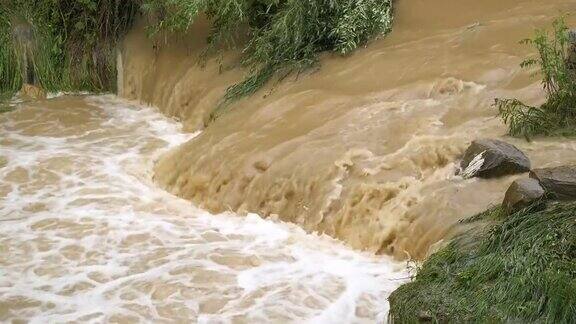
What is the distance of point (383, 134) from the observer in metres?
5.79

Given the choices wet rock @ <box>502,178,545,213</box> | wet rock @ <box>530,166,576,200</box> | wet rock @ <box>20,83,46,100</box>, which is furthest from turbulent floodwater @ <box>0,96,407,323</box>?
wet rock @ <box>20,83,46,100</box>

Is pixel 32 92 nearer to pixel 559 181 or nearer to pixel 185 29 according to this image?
pixel 185 29

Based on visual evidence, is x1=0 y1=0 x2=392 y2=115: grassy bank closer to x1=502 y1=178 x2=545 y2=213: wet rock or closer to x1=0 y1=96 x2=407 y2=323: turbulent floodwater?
x1=0 y1=96 x2=407 y2=323: turbulent floodwater

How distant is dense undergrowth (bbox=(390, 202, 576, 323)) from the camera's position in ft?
10.8

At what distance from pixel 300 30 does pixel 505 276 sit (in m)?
4.33

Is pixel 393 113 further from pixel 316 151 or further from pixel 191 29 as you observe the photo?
pixel 191 29

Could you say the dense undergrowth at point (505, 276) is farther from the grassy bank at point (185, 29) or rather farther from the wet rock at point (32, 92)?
the wet rock at point (32, 92)

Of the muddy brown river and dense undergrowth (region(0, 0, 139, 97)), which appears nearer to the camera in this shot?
the muddy brown river

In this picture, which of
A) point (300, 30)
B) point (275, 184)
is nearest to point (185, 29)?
point (300, 30)

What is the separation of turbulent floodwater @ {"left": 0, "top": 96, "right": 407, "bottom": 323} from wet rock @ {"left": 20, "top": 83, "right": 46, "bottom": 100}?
6.58 ft

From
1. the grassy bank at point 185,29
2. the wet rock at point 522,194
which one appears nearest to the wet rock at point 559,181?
the wet rock at point 522,194

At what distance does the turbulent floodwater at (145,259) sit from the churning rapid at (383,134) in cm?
23

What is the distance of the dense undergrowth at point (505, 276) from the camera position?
130 inches

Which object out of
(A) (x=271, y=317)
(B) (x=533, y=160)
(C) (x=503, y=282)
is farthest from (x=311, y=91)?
(C) (x=503, y=282)
